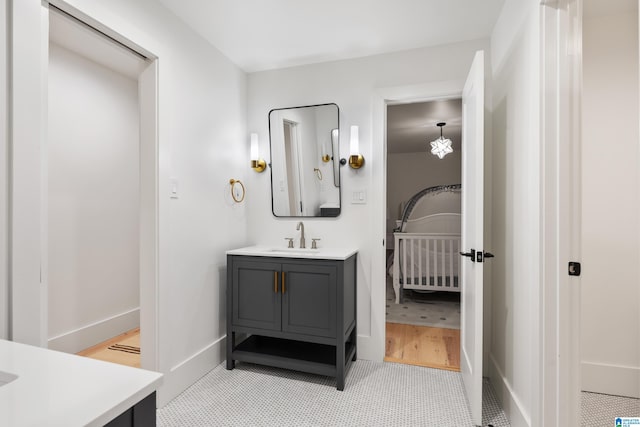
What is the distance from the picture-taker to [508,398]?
188cm

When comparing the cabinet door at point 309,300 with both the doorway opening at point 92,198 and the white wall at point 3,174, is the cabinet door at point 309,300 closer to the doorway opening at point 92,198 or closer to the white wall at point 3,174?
the doorway opening at point 92,198

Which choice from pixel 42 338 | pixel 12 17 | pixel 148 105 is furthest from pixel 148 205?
pixel 12 17

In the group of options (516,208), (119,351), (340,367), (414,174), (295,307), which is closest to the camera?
(516,208)

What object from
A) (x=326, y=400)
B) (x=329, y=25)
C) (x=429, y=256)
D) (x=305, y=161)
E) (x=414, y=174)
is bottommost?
(x=326, y=400)

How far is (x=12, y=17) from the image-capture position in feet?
4.13

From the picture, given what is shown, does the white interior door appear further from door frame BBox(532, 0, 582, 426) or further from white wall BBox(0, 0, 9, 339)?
white wall BBox(0, 0, 9, 339)

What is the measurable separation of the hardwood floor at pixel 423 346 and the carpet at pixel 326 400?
0.42ft

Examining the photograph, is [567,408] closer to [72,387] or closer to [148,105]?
[72,387]

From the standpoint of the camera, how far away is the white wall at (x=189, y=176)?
6.48 ft

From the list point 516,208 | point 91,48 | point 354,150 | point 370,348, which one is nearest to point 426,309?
point 370,348

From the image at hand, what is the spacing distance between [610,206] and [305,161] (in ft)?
6.85

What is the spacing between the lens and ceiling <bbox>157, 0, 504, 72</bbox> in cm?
202

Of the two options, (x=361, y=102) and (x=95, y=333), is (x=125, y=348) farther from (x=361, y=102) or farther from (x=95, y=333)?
(x=361, y=102)

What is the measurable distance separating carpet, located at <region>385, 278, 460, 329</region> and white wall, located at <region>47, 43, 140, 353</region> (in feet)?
8.73
